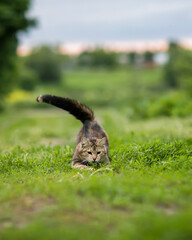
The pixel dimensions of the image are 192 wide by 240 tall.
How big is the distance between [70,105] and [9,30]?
728 inches

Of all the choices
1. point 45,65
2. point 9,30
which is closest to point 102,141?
point 9,30

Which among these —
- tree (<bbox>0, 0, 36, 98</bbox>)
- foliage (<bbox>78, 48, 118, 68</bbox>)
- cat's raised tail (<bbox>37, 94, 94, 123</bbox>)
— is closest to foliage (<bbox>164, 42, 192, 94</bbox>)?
tree (<bbox>0, 0, 36, 98</bbox>)

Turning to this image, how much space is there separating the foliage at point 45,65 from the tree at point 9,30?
41.5 m

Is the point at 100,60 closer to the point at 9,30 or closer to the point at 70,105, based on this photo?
the point at 9,30

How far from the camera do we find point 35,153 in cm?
734

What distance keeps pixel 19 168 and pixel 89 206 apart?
9.08 feet

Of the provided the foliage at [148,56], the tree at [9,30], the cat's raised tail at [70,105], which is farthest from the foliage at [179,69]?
the cat's raised tail at [70,105]

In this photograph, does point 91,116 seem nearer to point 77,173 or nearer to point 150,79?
point 77,173

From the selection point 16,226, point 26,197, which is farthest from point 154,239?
point 26,197

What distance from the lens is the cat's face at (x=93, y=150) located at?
606cm

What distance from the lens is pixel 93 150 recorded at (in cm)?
607

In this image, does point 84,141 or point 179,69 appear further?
point 179,69

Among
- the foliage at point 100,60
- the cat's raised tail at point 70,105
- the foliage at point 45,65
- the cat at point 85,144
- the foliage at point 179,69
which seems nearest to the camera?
Result: the cat's raised tail at point 70,105

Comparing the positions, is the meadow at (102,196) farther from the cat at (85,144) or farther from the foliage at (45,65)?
the foliage at (45,65)
